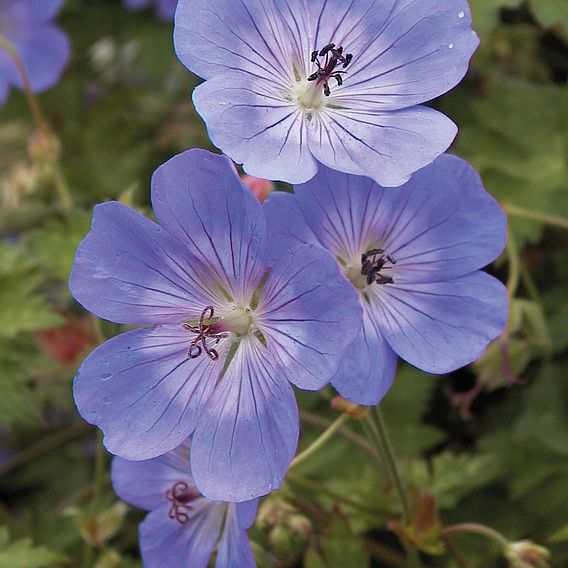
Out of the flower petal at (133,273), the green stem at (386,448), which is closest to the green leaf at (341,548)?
the green stem at (386,448)

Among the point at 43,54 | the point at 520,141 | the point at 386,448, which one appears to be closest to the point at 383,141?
the point at 386,448

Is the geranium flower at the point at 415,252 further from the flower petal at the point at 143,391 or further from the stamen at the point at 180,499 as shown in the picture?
the stamen at the point at 180,499

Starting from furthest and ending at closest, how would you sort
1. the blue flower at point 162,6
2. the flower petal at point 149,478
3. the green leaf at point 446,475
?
the blue flower at point 162,6 → the green leaf at point 446,475 → the flower petal at point 149,478

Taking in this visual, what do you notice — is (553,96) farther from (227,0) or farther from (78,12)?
(78,12)

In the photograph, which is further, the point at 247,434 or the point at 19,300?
the point at 19,300

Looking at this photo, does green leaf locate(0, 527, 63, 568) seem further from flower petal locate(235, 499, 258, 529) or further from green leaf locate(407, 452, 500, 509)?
green leaf locate(407, 452, 500, 509)

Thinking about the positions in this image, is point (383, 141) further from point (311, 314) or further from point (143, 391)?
point (143, 391)

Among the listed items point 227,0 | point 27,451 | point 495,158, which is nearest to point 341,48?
point 227,0
